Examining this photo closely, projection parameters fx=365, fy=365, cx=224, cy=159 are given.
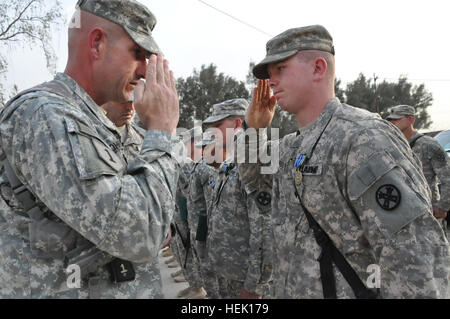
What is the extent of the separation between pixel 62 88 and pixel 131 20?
0.45 meters

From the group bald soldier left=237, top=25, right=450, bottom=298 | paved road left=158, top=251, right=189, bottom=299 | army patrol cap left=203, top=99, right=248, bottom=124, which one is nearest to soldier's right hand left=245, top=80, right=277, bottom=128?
bald soldier left=237, top=25, right=450, bottom=298

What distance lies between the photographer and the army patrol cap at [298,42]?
2.44 m

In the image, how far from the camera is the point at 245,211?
12.8 ft

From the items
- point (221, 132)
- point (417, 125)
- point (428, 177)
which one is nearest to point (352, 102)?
point (417, 125)

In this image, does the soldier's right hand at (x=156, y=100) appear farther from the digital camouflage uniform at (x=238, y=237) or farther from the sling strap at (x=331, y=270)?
the digital camouflage uniform at (x=238, y=237)

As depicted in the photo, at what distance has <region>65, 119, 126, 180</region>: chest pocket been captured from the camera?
4.33ft

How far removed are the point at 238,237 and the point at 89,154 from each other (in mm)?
2744

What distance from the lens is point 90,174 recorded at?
1.31 meters

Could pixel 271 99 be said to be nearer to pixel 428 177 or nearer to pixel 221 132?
pixel 221 132

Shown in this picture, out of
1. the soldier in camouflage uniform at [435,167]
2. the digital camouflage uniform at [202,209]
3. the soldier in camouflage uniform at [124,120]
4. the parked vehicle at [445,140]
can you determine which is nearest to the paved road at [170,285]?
the digital camouflage uniform at [202,209]

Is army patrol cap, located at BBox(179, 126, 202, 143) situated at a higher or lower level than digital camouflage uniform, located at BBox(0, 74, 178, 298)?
higher

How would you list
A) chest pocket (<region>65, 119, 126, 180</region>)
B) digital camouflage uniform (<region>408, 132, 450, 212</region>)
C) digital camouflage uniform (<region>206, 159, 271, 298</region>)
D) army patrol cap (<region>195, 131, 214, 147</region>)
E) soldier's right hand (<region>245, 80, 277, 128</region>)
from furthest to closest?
digital camouflage uniform (<region>408, 132, 450, 212</region>) → army patrol cap (<region>195, 131, 214, 147</region>) → digital camouflage uniform (<region>206, 159, 271, 298</region>) → soldier's right hand (<region>245, 80, 277, 128</region>) → chest pocket (<region>65, 119, 126, 180</region>)

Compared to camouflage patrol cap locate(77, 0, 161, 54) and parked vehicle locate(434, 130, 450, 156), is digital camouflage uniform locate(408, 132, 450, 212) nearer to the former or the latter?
parked vehicle locate(434, 130, 450, 156)

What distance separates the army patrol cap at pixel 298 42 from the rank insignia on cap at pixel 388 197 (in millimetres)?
1087
